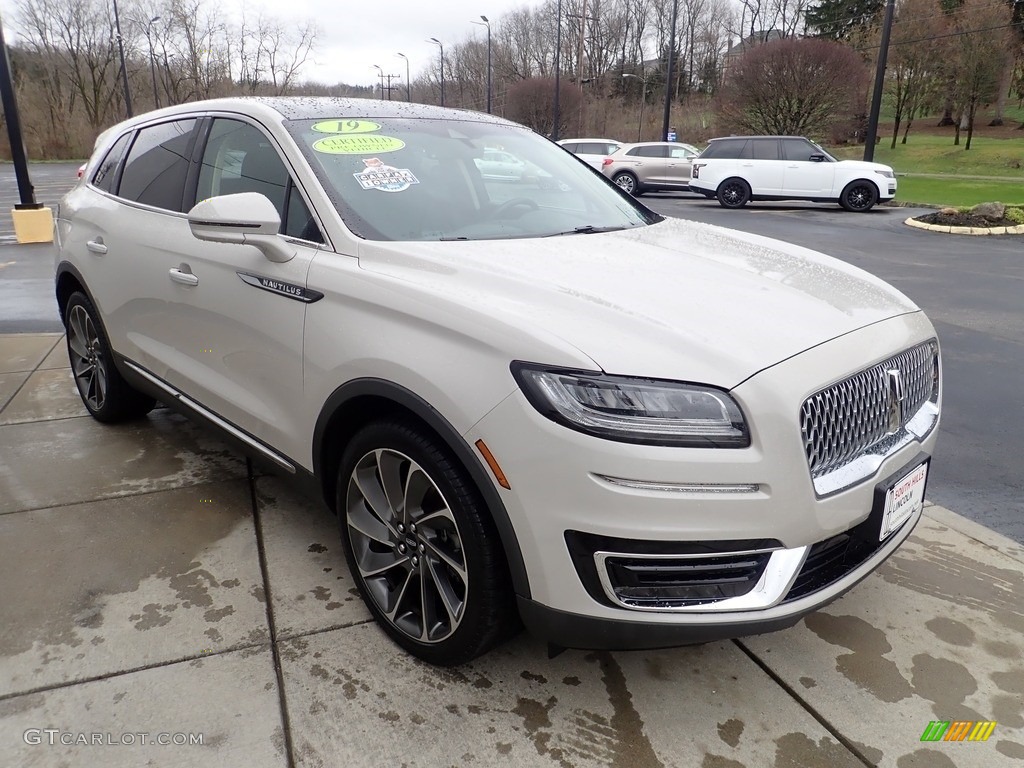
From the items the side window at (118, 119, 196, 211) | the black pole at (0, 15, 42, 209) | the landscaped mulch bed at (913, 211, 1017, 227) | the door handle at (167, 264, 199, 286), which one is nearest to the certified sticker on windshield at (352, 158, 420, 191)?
the door handle at (167, 264, 199, 286)

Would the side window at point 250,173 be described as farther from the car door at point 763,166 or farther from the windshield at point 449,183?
the car door at point 763,166

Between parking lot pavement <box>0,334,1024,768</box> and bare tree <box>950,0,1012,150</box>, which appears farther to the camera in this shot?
bare tree <box>950,0,1012,150</box>

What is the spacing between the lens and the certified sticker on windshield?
9.27 ft

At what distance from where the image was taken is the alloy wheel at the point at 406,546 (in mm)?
2287

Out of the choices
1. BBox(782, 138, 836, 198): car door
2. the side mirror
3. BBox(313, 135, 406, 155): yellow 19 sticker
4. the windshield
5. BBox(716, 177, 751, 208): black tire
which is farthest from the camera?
BBox(716, 177, 751, 208): black tire

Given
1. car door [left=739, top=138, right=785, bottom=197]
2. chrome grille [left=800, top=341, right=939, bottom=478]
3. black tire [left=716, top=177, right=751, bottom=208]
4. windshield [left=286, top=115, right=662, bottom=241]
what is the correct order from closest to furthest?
chrome grille [left=800, top=341, right=939, bottom=478] → windshield [left=286, top=115, right=662, bottom=241] → car door [left=739, top=138, right=785, bottom=197] → black tire [left=716, top=177, right=751, bottom=208]

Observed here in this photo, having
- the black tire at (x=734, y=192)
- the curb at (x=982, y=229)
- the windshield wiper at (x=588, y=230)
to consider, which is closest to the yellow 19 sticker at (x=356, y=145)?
the windshield wiper at (x=588, y=230)

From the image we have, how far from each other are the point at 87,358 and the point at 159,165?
1.43 m

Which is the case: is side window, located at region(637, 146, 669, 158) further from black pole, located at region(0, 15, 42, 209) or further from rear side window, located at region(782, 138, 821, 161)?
black pole, located at region(0, 15, 42, 209)

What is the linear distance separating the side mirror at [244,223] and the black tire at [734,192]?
60.2 feet

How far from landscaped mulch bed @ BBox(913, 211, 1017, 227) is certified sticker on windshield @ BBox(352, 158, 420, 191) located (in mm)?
13991

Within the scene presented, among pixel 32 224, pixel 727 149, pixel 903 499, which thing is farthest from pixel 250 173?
pixel 727 149

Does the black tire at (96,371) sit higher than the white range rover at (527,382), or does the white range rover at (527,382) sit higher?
the white range rover at (527,382)

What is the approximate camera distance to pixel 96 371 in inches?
175
